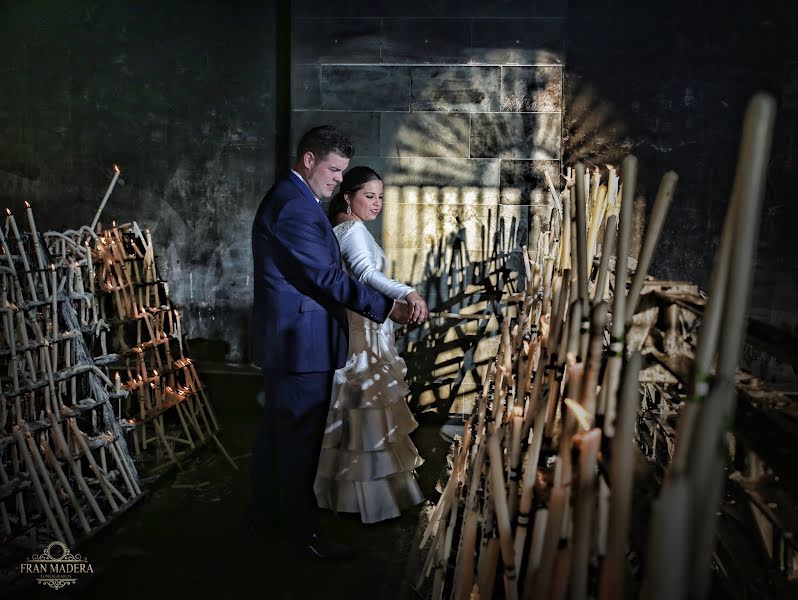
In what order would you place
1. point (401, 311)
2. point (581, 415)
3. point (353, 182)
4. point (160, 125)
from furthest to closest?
point (160, 125)
point (353, 182)
point (401, 311)
point (581, 415)

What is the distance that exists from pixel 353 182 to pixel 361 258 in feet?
1.37

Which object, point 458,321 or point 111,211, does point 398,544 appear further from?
point 111,211

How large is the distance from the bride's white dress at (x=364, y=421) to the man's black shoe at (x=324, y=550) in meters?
0.31

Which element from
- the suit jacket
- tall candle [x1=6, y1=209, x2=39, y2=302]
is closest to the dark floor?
the suit jacket

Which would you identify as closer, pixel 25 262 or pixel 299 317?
pixel 299 317

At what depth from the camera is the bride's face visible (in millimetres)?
3275

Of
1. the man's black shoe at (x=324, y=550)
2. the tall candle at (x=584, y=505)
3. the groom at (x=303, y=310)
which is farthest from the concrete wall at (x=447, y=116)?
the tall candle at (x=584, y=505)

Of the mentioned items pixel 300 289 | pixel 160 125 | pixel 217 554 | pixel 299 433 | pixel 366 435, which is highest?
pixel 160 125

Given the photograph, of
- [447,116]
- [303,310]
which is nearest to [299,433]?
[303,310]

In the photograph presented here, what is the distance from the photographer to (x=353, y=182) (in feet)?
10.8

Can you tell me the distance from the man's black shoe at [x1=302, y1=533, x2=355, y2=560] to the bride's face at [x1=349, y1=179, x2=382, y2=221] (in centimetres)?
159

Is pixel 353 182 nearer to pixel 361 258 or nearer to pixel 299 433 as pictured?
pixel 361 258

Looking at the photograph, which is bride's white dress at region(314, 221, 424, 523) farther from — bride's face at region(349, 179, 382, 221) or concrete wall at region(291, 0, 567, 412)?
concrete wall at region(291, 0, 567, 412)

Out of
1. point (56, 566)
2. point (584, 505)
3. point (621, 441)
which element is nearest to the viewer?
point (621, 441)
